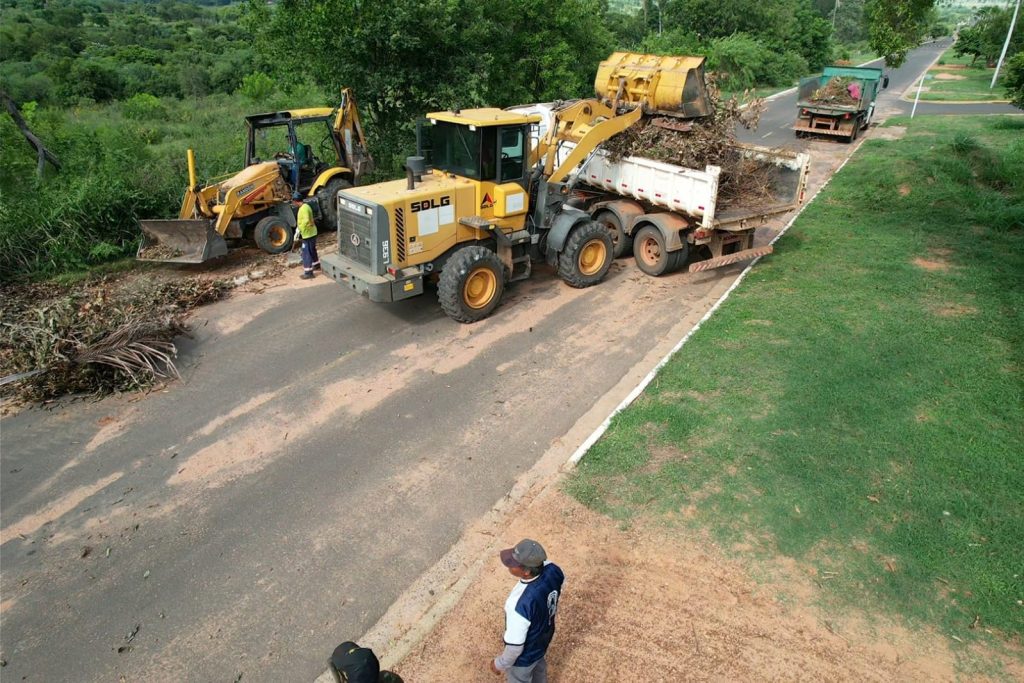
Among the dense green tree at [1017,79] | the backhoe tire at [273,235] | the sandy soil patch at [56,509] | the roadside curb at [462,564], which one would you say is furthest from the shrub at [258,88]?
the dense green tree at [1017,79]

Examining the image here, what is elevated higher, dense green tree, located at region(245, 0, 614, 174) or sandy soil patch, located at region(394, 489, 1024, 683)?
dense green tree, located at region(245, 0, 614, 174)

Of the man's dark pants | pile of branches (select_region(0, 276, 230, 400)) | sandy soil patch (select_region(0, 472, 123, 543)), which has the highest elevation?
the man's dark pants

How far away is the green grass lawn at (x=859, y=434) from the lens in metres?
5.19

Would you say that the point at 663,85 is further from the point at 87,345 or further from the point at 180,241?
the point at 87,345

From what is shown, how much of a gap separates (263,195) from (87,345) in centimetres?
490

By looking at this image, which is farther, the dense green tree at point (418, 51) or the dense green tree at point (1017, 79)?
the dense green tree at point (1017, 79)

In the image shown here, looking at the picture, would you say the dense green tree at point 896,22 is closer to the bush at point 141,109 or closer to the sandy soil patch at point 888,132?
the sandy soil patch at point 888,132

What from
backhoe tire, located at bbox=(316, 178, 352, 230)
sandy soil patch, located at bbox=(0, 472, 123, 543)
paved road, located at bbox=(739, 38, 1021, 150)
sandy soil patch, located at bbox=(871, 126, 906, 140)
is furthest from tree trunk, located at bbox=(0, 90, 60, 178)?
sandy soil patch, located at bbox=(871, 126, 906, 140)

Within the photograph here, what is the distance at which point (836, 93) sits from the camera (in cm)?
2156

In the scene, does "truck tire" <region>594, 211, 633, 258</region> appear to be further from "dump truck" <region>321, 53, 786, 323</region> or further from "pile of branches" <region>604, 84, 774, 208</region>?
"pile of branches" <region>604, 84, 774, 208</region>

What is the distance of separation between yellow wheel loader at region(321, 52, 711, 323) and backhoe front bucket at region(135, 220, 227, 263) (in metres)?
3.04

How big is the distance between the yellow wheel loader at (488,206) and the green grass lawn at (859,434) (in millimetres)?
3017

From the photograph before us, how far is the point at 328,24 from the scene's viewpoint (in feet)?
44.8

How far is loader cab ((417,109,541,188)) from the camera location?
30.0 feet
